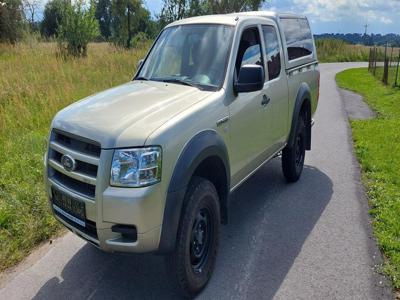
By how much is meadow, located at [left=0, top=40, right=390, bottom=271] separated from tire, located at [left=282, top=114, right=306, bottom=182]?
307 centimetres

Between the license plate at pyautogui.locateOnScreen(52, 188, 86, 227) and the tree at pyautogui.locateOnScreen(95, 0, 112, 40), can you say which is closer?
the license plate at pyautogui.locateOnScreen(52, 188, 86, 227)

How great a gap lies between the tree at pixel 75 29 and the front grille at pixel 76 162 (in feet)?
50.3

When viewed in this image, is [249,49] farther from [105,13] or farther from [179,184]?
[105,13]

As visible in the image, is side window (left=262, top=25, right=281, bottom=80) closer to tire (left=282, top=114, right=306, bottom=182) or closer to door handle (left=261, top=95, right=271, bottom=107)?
door handle (left=261, top=95, right=271, bottom=107)

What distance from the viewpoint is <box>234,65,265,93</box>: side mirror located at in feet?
11.6

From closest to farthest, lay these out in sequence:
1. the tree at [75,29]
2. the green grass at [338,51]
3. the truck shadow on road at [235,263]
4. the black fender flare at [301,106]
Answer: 1. the truck shadow on road at [235,263]
2. the black fender flare at [301,106]
3. the tree at [75,29]
4. the green grass at [338,51]

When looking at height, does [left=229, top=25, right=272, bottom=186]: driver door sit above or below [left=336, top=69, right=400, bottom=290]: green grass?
above

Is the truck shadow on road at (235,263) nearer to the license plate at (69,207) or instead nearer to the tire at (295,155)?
the tire at (295,155)

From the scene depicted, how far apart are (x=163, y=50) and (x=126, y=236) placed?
2.37 meters

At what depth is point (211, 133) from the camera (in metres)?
3.26

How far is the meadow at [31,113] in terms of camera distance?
425cm

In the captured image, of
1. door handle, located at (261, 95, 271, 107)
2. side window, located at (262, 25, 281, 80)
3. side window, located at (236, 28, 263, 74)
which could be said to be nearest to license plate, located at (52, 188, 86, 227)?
side window, located at (236, 28, 263, 74)

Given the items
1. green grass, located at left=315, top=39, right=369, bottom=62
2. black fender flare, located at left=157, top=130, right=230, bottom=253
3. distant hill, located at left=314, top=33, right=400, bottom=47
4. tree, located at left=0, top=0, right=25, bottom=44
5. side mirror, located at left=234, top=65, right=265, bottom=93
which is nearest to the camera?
black fender flare, located at left=157, top=130, right=230, bottom=253

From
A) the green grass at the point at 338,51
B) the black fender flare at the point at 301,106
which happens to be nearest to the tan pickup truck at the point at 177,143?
the black fender flare at the point at 301,106
